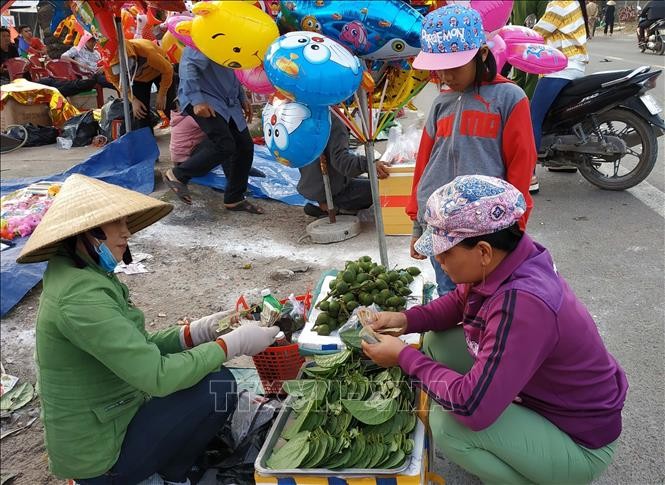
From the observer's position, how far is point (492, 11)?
9.59 ft

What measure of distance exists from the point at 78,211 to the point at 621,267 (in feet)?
11.2

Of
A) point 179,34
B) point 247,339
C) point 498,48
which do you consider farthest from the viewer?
point 179,34

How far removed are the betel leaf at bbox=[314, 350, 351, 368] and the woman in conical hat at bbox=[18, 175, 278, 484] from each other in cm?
35

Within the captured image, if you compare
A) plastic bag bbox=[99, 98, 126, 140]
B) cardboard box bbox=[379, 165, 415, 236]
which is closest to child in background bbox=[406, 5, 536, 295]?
cardboard box bbox=[379, 165, 415, 236]

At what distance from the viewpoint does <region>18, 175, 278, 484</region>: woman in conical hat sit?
1.84 meters

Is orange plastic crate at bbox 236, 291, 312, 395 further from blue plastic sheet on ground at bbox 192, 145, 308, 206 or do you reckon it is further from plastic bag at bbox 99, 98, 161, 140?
plastic bag at bbox 99, 98, 161, 140

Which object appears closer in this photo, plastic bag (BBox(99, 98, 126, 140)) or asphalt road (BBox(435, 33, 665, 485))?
asphalt road (BBox(435, 33, 665, 485))

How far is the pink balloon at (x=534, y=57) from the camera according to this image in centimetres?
325

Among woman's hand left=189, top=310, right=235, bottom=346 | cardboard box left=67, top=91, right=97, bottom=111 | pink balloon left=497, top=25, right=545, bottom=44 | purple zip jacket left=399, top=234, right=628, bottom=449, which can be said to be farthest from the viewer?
cardboard box left=67, top=91, right=97, bottom=111

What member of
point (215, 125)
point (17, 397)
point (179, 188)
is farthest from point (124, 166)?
point (17, 397)

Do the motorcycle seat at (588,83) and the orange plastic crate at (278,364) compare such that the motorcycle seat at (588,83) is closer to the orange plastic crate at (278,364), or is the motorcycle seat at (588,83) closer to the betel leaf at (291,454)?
the orange plastic crate at (278,364)

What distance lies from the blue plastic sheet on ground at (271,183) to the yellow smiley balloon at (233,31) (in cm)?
295

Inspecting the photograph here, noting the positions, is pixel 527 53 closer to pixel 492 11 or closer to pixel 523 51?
pixel 523 51

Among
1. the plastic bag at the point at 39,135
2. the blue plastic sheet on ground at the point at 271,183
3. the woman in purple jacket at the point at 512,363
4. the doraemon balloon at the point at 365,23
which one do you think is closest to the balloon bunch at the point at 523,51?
the doraemon balloon at the point at 365,23
